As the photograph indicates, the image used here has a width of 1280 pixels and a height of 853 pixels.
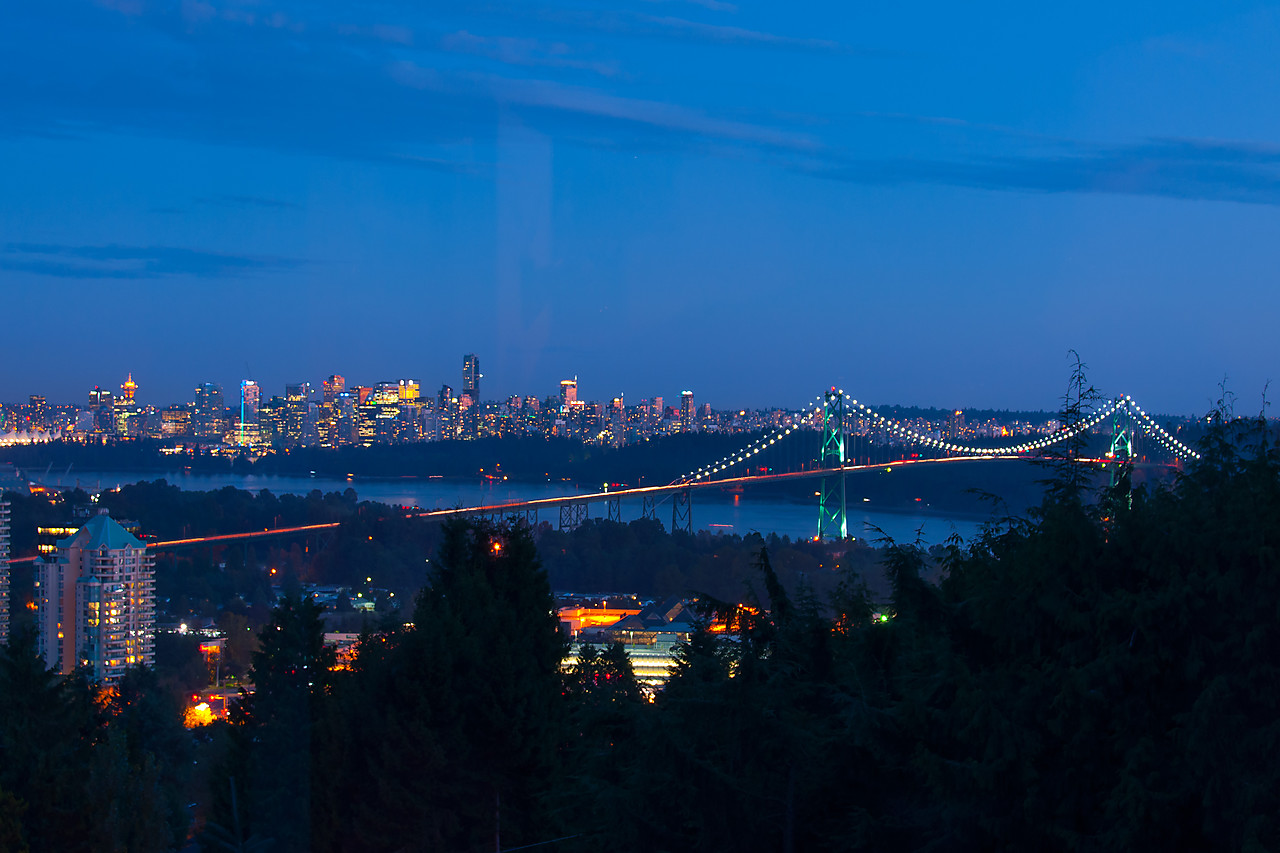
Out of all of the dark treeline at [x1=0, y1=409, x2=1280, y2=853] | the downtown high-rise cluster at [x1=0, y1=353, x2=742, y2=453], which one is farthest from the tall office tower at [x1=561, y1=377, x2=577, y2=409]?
the dark treeline at [x1=0, y1=409, x2=1280, y2=853]

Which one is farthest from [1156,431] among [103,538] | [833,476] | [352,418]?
[352,418]

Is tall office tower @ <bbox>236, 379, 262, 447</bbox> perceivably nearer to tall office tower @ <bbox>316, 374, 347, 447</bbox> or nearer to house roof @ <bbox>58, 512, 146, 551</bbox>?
tall office tower @ <bbox>316, 374, 347, 447</bbox>

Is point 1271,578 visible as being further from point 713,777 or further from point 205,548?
point 205,548

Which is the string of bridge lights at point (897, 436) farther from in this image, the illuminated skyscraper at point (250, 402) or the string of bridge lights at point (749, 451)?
the illuminated skyscraper at point (250, 402)

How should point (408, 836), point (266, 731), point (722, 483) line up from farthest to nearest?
point (722, 483)
point (266, 731)
point (408, 836)

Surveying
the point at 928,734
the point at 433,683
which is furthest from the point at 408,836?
the point at 928,734

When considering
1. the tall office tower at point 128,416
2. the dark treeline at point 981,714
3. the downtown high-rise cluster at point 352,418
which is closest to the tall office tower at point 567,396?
the downtown high-rise cluster at point 352,418
